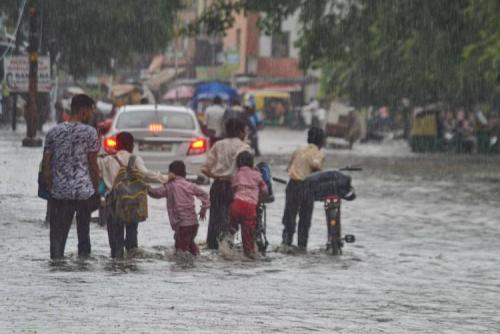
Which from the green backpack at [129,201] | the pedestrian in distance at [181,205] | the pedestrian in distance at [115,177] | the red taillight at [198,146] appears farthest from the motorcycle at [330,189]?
the red taillight at [198,146]

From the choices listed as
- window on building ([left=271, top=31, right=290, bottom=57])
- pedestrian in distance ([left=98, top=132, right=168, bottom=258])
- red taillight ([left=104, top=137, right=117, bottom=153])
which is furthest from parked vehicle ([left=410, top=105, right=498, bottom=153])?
window on building ([left=271, top=31, right=290, bottom=57])

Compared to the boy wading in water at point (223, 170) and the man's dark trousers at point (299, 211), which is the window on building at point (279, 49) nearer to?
the man's dark trousers at point (299, 211)

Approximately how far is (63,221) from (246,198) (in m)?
1.97

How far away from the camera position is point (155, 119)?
27.4m

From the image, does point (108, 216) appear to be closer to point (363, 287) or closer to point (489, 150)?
point (363, 287)

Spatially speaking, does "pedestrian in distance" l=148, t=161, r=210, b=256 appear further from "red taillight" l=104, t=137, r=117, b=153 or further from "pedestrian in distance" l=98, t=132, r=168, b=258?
"red taillight" l=104, t=137, r=117, b=153

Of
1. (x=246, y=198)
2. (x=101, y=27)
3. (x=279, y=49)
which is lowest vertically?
(x=246, y=198)

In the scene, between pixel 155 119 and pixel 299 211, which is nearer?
pixel 299 211

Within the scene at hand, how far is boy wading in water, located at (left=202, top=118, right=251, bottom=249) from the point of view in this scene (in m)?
16.3

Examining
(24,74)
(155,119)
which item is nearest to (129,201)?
(155,119)

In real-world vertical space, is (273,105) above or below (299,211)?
below

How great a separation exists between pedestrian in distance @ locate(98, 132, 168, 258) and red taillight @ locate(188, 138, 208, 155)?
10.6 m

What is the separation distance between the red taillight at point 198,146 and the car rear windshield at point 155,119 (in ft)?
1.86

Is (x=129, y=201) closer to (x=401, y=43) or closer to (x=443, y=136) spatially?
(x=443, y=136)
